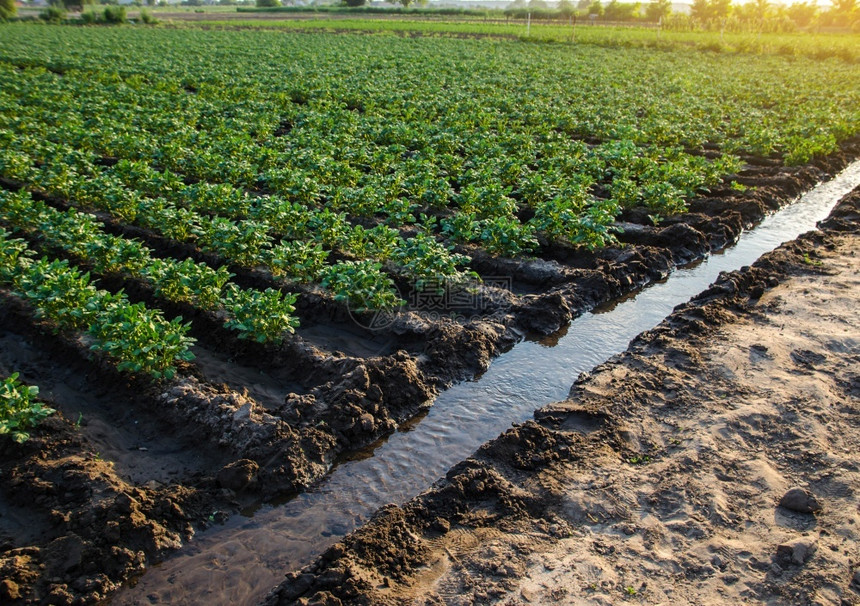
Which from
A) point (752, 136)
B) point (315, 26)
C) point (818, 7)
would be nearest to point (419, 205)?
point (752, 136)

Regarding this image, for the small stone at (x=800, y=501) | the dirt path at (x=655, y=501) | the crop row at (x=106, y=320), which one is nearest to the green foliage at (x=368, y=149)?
the crop row at (x=106, y=320)

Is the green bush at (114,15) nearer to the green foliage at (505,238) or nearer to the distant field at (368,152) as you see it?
the distant field at (368,152)

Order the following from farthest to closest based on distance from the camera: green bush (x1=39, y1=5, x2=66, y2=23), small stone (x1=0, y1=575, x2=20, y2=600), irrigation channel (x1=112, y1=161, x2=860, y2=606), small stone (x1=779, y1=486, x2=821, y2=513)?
green bush (x1=39, y1=5, x2=66, y2=23) < small stone (x1=779, y1=486, x2=821, y2=513) < irrigation channel (x1=112, y1=161, x2=860, y2=606) < small stone (x1=0, y1=575, x2=20, y2=600)


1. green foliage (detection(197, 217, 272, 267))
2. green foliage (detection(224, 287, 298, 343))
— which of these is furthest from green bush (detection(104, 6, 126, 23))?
green foliage (detection(224, 287, 298, 343))

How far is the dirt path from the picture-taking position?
4.71 metres

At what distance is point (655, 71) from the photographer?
32.0 metres

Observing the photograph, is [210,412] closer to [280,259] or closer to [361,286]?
[361,286]

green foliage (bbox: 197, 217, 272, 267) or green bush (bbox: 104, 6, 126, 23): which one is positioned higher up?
green bush (bbox: 104, 6, 126, 23)

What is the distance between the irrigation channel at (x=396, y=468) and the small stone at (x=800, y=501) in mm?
2646

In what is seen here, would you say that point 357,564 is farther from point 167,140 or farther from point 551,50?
point 551,50

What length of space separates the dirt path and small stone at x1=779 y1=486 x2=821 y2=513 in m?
0.01

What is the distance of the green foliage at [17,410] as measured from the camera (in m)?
6.03

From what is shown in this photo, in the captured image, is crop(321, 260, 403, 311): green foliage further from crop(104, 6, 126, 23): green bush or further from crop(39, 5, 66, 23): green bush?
crop(39, 5, 66, 23): green bush

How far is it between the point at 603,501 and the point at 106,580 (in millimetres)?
4062
